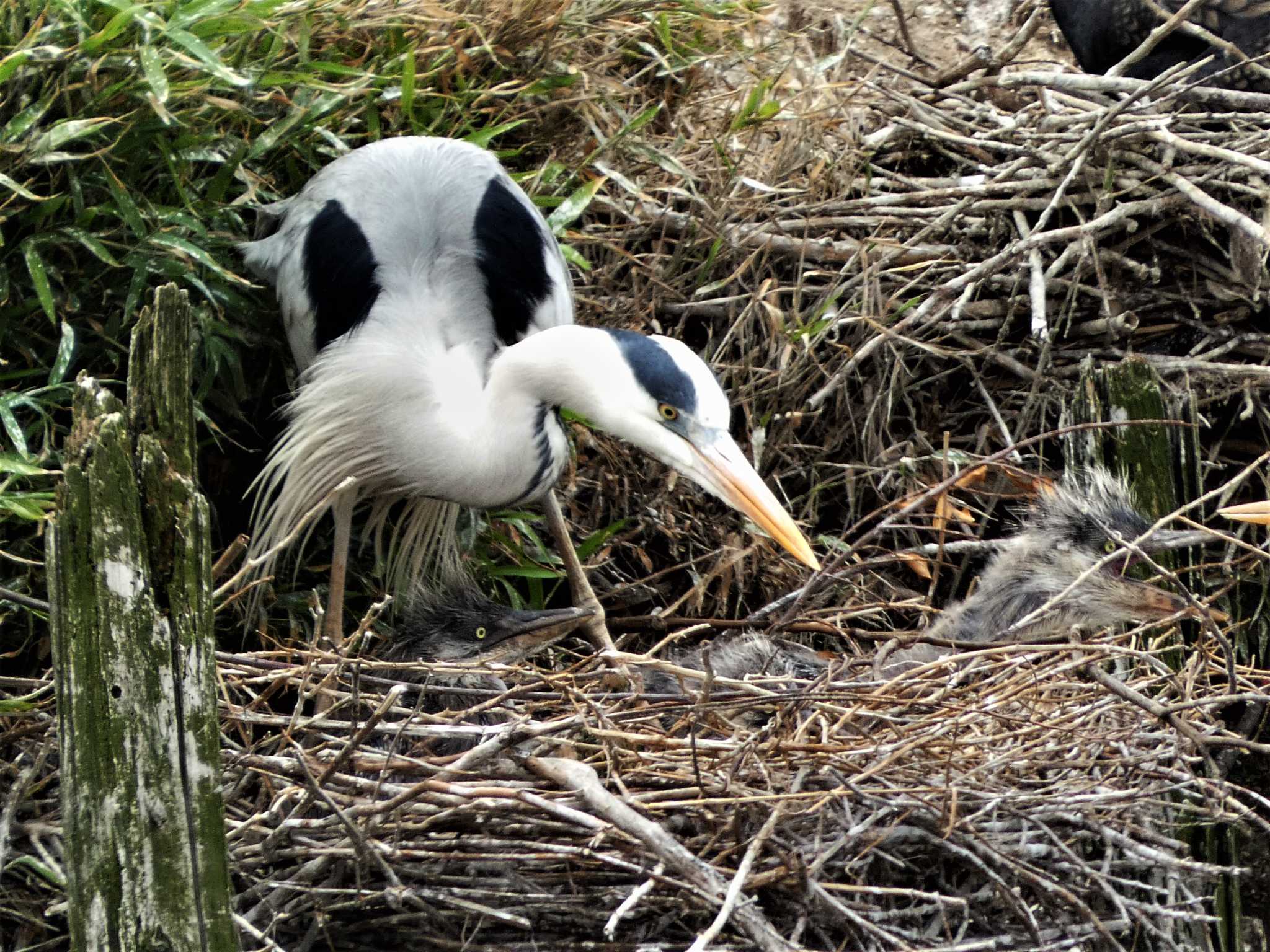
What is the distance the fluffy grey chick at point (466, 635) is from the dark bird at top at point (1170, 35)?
187 cm

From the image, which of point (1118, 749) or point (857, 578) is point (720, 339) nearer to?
point (857, 578)

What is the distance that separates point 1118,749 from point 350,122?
2.13 meters

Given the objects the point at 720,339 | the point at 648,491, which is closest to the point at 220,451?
→ the point at 648,491

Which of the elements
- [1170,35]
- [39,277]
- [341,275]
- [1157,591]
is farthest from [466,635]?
[1170,35]

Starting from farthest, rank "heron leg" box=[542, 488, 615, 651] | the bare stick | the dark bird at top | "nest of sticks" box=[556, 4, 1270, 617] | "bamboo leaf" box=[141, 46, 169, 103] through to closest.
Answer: the dark bird at top
"nest of sticks" box=[556, 4, 1270, 617]
"heron leg" box=[542, 488, 615, 651]
"bamboo leaf" box=[141, 46, 169, 103]
the bare stick

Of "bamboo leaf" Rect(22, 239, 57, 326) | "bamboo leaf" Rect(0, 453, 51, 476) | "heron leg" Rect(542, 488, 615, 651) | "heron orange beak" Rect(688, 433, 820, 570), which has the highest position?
"bamboo leaf" Rect(22, 239, 57, 326)

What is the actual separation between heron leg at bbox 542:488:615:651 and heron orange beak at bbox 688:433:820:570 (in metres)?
0.67

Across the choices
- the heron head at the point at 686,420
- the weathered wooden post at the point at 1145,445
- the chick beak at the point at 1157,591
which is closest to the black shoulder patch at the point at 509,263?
the heron head at the point at 686,420

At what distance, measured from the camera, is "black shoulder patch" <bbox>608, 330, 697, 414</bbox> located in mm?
2678

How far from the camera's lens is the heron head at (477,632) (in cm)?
286

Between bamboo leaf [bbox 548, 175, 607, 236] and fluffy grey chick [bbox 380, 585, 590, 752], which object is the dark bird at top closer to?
bamboo leaf [bbox 548, 175, 607, 236]

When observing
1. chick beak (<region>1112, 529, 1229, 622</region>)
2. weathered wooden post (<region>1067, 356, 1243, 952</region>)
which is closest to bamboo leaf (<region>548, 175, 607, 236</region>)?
weathered wooden post (<region>1067, 356, 1243, 952</region>)

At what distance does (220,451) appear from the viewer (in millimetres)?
3387

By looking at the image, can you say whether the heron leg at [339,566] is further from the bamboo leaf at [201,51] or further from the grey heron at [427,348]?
the bamboo leaf at [201,51]
